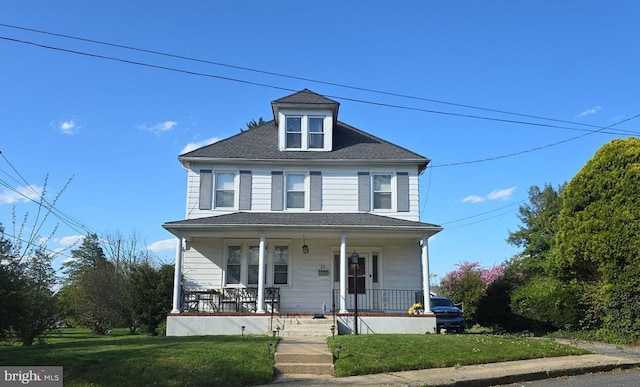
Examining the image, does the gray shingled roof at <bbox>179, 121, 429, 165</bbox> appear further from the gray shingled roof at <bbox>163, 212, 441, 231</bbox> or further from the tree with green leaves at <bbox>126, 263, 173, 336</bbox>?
the tree with green leaves at <bbox>126, 263, 173, 336</bbox>

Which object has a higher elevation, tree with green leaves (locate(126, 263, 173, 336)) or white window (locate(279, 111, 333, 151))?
white window (locate(279, 111, 333, 151))

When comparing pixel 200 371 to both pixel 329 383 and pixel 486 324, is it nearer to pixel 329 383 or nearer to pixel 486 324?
pixel 329 383

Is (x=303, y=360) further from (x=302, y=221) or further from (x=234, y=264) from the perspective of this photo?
(x=234, y=264)

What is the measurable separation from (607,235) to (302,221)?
8.75 m

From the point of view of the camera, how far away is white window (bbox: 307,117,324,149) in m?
19.0

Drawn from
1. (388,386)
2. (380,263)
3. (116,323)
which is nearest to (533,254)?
(380,263)

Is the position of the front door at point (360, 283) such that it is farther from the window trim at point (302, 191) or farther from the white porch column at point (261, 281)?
the white porch column at point (261, 281)

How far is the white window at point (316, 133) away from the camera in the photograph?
1905 centimetres

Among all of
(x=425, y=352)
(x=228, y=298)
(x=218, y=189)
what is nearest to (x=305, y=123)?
(x=218, y=189)

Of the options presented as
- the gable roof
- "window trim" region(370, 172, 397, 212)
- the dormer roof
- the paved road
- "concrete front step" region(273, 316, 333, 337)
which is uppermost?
the dormer roof

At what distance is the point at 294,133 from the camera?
19.1 m

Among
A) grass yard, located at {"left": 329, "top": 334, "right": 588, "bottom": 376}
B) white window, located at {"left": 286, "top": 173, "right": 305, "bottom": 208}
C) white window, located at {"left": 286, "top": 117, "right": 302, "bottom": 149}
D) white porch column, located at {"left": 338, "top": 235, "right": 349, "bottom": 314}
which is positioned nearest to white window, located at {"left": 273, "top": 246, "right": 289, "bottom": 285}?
white window, located at {"left": 286, "top": 173, "right": 305, "bottom": 208}

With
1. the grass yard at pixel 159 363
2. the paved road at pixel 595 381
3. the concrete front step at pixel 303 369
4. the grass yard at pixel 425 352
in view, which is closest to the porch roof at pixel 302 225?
the grass yard at pixel 425 352

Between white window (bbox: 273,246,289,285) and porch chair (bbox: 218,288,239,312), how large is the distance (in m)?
1.43
